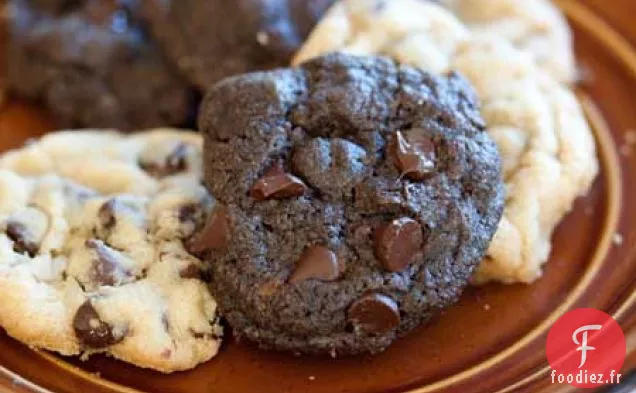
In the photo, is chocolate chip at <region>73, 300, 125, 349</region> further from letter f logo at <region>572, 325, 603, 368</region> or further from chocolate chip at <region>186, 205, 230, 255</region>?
letter f logo at <region>572, 325, 603, 368</region>

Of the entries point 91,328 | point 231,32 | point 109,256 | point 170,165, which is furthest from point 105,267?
point 231,32

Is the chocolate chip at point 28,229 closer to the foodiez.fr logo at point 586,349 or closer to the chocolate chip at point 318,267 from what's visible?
the chocolate chip at point 318,267

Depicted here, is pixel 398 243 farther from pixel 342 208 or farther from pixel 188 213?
pixel 188 213

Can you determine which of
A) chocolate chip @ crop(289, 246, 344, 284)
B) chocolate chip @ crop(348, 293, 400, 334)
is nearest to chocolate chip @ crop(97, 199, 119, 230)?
chocolate chip @ crop(289, 246, 344, 284)

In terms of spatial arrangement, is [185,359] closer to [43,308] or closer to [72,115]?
[43,308]

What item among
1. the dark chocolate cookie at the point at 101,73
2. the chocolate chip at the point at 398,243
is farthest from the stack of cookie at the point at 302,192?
the dark chocolate cookie at the point at 101,73

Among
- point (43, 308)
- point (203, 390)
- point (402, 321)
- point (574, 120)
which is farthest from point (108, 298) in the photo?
point (574, 120)

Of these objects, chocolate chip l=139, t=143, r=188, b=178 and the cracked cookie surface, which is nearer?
the cracked cookie surface
